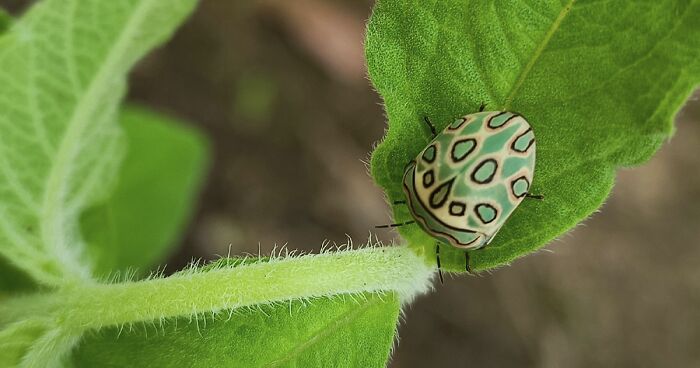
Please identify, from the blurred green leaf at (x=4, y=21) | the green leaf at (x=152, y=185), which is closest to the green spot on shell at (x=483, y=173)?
the blurred green leaf at (x=4, y=21)

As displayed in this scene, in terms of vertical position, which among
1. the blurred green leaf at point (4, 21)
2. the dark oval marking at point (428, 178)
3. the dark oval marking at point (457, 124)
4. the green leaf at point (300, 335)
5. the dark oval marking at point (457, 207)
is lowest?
the green leaf at point (300, 335)

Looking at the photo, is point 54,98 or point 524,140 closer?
point 524,140

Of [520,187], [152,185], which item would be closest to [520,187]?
[520,187]


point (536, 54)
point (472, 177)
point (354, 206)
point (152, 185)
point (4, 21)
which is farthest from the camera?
point (354, 206)

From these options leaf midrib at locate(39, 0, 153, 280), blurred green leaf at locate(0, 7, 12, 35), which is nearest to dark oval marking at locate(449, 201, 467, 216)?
leaf midrib at locate(39, 0, 153, 280)

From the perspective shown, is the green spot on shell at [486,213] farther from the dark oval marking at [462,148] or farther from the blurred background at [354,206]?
the blurred background at [354,206]

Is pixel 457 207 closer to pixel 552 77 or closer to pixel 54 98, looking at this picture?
pixel 552 77

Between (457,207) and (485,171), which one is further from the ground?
(485,171)

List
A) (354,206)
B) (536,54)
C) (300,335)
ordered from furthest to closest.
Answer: (354,206) → (300,335) → (536,54)
